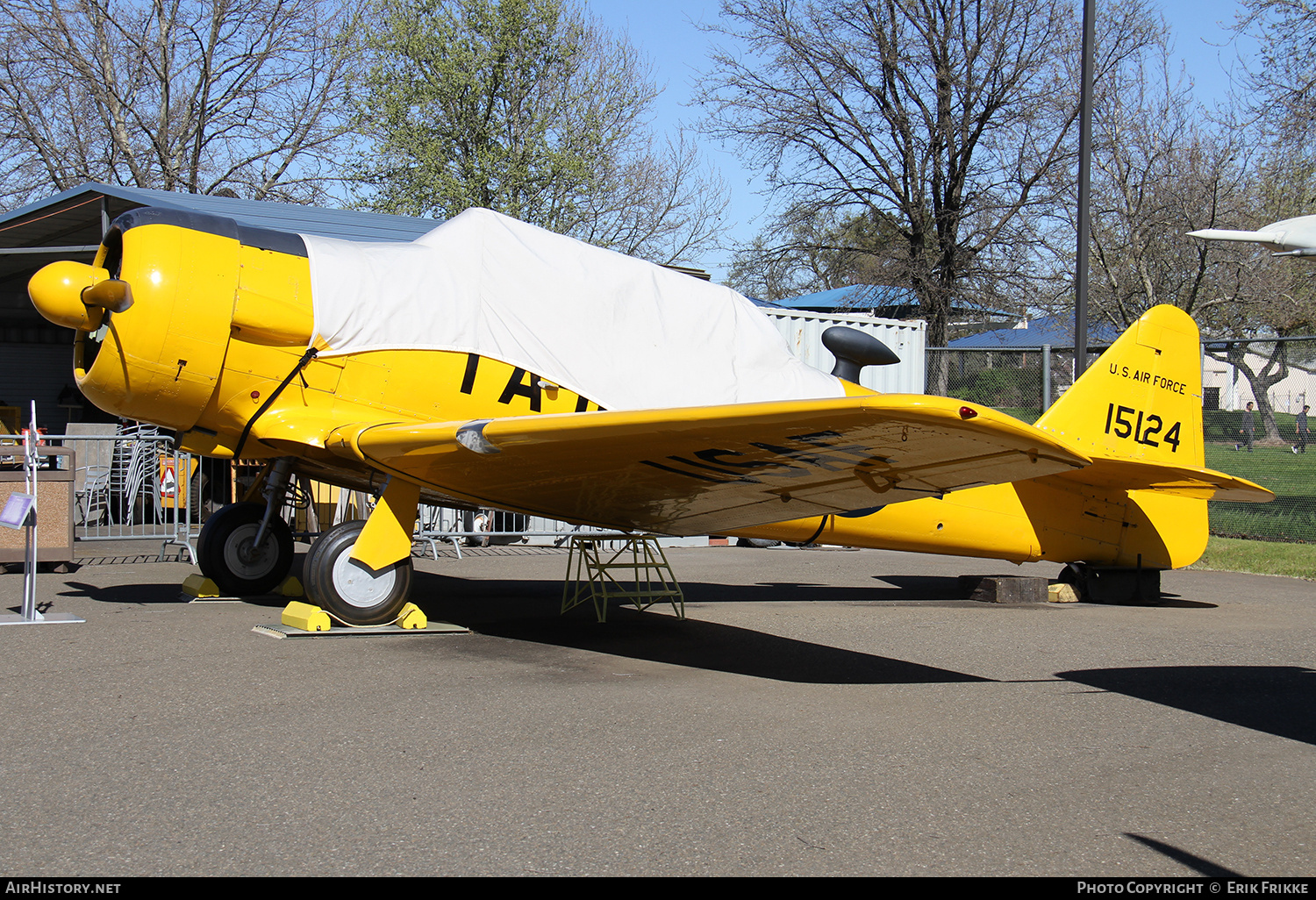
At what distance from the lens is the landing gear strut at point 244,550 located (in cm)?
770

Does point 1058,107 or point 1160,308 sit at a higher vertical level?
point 1058,107

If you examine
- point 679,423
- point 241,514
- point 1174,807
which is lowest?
point 1174,807

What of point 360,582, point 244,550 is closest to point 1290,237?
point 360,582

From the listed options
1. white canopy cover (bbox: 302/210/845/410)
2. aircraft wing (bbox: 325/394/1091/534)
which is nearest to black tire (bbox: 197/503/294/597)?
aircraft wing (bbox: 325/394/1091/534)

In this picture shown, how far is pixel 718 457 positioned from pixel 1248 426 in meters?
10.7

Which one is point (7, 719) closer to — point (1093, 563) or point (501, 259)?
point (501, 259)

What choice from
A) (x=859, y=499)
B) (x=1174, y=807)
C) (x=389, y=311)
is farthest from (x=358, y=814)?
(x=389, y=311)

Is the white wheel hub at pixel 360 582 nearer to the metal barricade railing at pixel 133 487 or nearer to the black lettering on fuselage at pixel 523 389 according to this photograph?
the black lettering on fuselage at pixel 523 389

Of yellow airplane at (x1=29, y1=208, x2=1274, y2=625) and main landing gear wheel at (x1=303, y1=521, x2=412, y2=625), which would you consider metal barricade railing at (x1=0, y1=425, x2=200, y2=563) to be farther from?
main landing gear wheel at (x1=303, y1=521, x2=412, y2=625)

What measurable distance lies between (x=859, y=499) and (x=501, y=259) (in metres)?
3.00

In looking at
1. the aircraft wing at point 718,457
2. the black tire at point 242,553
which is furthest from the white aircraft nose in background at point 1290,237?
the black tire at point 242,553

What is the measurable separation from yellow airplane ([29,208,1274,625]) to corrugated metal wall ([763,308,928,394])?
5.89 m

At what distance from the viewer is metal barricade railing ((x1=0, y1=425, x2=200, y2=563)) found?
36.0 ft

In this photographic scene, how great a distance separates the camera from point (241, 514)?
308 inches
